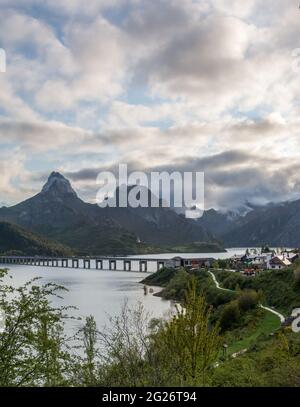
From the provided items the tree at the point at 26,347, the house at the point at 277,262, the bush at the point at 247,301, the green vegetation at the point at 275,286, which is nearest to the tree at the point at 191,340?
the tree at the point at 26,347

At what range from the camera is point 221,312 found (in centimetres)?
5984

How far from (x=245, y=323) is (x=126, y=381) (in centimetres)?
4030

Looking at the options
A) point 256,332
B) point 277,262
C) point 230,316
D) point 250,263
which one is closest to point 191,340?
point 256,332

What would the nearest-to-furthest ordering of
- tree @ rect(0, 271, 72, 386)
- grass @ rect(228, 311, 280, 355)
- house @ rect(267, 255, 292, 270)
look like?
tree @ rect(0, 271, 72, 386), grass @ rect(228, 311, 280, 355), house @ rect(267, 255, 292, 270)

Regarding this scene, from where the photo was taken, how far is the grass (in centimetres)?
4128

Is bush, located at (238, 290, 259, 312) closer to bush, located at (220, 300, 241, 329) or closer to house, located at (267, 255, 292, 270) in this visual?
bush, located at (220, 300, 241, 329)

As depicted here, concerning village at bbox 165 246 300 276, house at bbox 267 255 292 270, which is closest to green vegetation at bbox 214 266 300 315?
village at bbox 165 246 300 276

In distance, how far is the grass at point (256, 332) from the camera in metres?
41.3

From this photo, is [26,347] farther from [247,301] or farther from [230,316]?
[247,301]

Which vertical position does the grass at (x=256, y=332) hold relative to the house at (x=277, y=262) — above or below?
below

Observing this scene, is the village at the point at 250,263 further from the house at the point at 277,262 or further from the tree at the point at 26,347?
the tree at the point at 26,347
